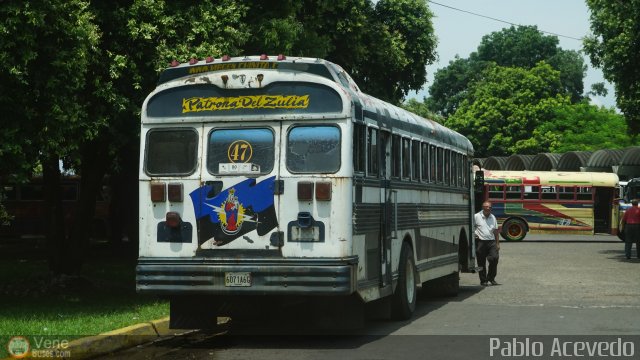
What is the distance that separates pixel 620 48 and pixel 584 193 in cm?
1448

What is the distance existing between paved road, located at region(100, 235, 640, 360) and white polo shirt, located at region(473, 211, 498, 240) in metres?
1.07

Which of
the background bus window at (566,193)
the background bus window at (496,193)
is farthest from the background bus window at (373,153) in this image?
the background bus window at (566,193)

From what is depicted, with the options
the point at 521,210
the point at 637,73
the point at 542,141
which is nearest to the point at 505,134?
the point at 542,141

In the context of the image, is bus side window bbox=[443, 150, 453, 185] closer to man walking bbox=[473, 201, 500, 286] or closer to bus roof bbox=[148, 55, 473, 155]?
man walking bbox=[473, 201, 500, 286]

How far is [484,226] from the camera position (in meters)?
21.8

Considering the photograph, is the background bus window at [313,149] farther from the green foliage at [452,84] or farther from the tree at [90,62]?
the green foliage at [452,84]

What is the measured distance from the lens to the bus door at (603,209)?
44.5 metres

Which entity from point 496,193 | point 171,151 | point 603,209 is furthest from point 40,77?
point 603,209

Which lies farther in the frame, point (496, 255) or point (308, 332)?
point (496, 255)

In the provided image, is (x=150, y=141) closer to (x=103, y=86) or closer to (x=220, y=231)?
(x=220, y=231)

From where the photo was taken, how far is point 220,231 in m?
12.3

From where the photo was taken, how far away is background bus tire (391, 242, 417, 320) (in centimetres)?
1466

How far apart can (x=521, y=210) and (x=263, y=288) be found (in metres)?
32.9

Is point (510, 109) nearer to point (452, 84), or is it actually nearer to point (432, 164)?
point (452, 84)
